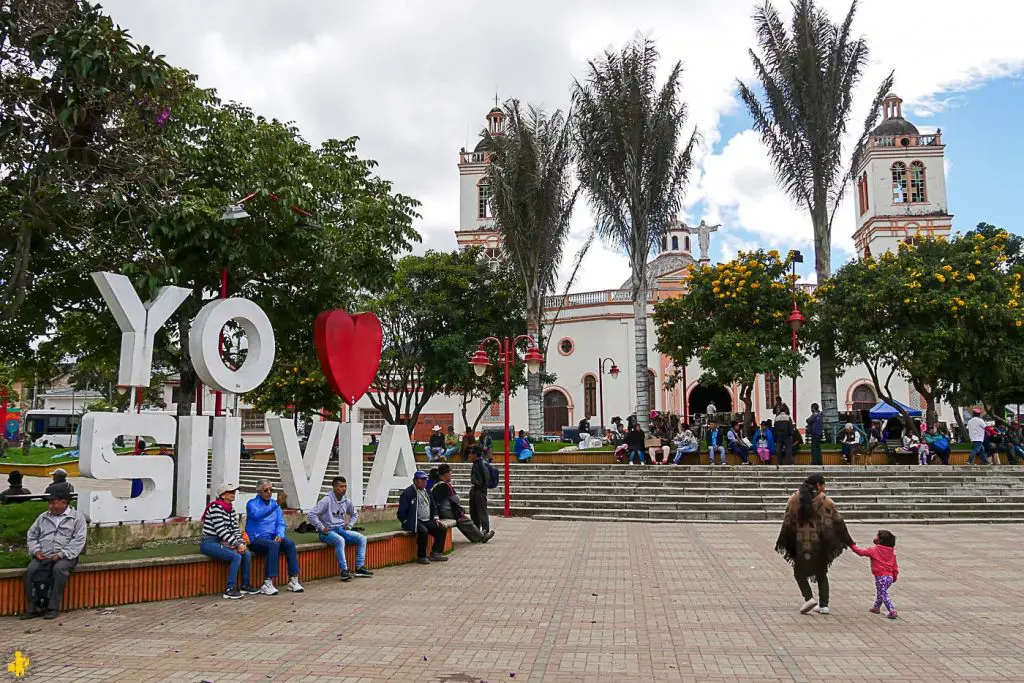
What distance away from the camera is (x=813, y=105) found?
22391 millimetres

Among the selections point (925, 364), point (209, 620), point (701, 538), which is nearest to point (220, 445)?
point (209, 620)

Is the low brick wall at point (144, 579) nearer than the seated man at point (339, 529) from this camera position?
Yes

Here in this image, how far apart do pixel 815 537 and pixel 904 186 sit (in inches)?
1481

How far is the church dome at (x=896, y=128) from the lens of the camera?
39834 millimetres

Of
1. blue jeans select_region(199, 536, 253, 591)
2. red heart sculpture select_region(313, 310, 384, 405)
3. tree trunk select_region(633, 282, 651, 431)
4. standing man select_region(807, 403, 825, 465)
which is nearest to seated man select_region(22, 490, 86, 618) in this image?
blue jeans select_region(199, 536, 253, 591)

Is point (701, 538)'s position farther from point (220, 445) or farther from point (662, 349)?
point (662, 349)

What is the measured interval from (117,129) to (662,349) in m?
19.8

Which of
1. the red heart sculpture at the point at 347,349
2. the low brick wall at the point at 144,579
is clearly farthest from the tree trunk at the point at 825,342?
the low brick wall at the point at 144,579

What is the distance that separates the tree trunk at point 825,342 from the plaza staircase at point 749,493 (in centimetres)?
567

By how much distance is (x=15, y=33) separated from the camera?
842 cm

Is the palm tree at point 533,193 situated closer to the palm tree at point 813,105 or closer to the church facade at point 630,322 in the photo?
the palm tree at point 813,105

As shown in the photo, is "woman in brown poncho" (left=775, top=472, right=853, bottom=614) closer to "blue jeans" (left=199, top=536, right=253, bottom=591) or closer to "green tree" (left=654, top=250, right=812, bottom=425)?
"blue jeans" (left=199, top=536, right=253, bottom=591)

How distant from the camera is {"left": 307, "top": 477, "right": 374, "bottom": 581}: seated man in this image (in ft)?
30.0

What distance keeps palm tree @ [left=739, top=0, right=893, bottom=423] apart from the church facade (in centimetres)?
1393
